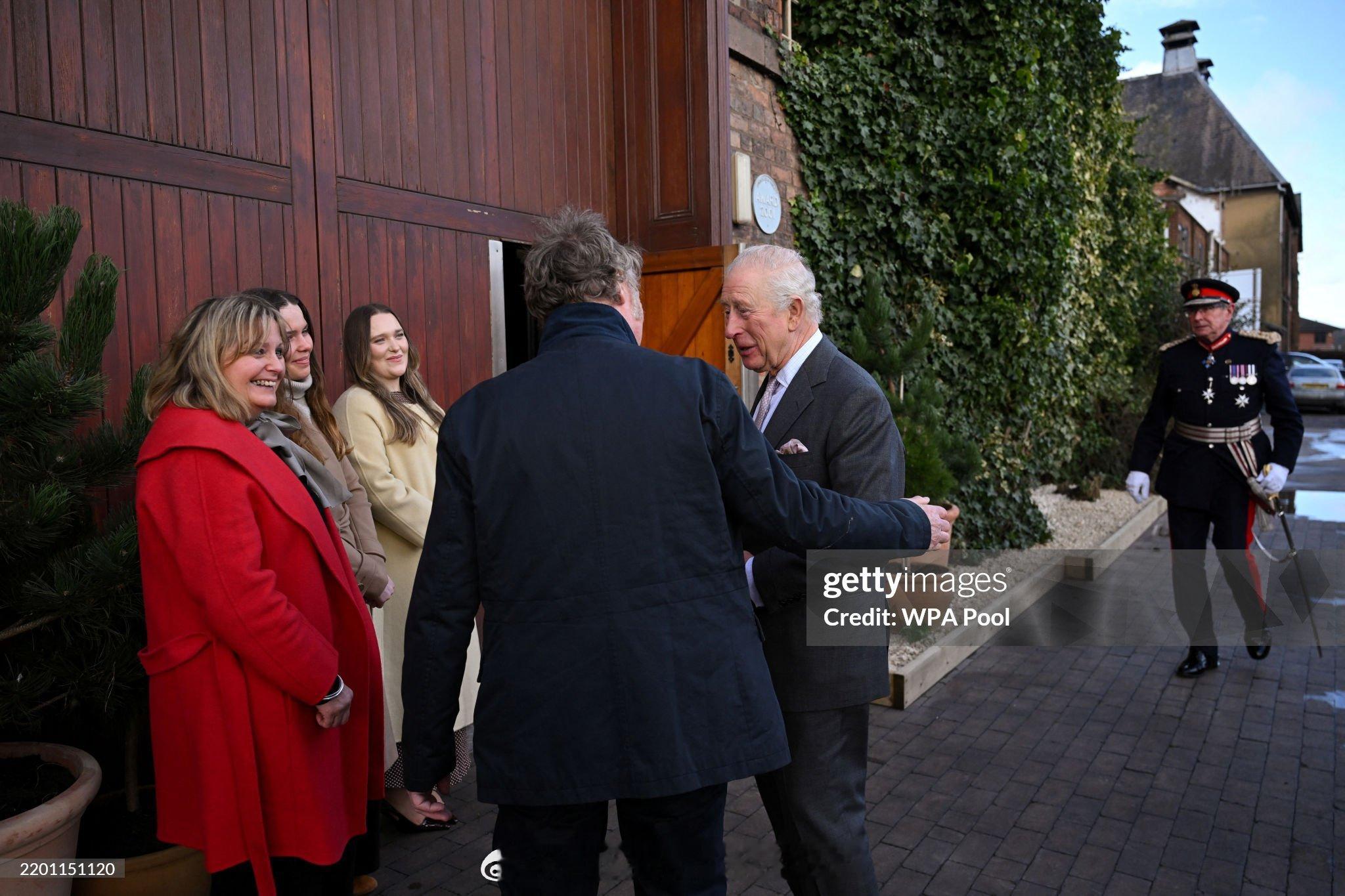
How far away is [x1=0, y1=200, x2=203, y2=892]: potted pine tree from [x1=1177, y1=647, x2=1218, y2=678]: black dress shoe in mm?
4858

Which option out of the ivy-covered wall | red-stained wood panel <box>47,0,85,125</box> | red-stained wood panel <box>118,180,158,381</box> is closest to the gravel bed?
the ivy-covered wall

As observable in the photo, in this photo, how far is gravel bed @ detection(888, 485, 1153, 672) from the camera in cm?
550

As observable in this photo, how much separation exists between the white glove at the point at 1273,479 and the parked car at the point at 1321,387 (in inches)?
964

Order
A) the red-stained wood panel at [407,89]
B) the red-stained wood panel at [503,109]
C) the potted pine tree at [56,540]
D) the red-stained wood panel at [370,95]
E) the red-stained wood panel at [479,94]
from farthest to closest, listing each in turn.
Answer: the red-stained wood panel at [503,109]
the red-stained wood panel at [479,94]
the red-stained wood panel at [407,89]
the red-stained wood panel at [370,95]
the potted pine tree at [56,540]

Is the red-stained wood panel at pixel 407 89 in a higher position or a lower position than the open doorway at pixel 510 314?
higher

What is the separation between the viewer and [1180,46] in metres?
43.4

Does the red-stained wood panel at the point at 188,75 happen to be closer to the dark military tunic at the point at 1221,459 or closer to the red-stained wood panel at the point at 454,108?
the red-stained wood panel at the point at 454,108

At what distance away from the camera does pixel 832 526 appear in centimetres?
198

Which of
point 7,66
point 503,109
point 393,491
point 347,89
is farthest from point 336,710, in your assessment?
point 503,109

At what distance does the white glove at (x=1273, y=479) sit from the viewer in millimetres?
4961

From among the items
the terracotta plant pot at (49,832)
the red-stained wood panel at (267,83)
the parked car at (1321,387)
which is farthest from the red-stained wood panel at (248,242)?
the parked car at (1321,387)

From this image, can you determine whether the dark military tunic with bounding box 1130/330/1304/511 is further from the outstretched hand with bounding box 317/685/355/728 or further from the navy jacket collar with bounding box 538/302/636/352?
the outstretched hand with bounding box 317/685/355/728

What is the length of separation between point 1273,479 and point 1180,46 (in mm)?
47371

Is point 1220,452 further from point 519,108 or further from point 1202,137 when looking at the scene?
point 1202,137
